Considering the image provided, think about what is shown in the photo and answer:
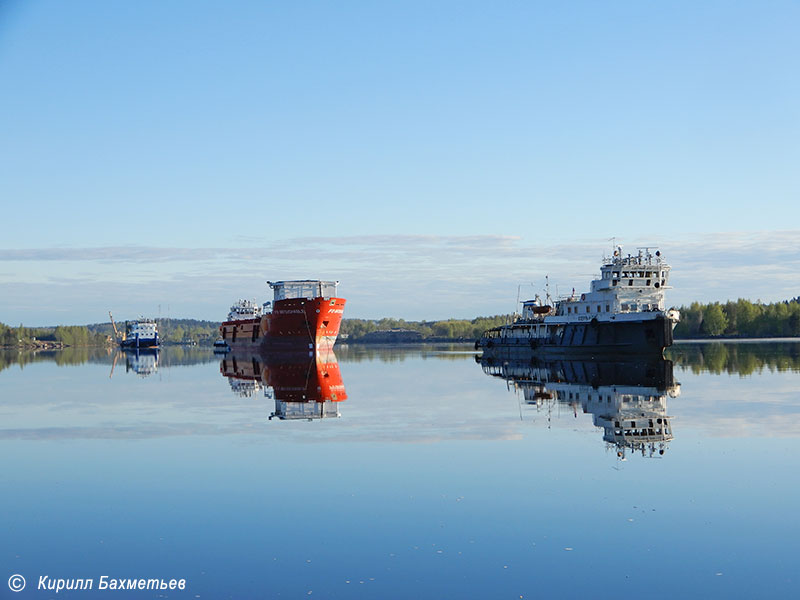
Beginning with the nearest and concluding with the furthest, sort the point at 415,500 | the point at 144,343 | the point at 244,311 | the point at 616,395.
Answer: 1. the point at 415,500
2. the point at 616,395
3. the point at 244,311
4. the point at 144,343

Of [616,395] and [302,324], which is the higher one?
[302,324]

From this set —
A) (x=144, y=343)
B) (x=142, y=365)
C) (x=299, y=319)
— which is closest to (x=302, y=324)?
(x=299, y=319)

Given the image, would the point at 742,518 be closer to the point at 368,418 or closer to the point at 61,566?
the point at 61,566

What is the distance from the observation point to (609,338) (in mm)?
82250

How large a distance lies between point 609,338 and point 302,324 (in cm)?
4979

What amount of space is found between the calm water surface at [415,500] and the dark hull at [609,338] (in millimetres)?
38476

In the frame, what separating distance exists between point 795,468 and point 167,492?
55.1 ft

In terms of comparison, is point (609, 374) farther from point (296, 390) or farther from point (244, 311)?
point (244, 311)

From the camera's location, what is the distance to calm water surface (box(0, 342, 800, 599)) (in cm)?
1388

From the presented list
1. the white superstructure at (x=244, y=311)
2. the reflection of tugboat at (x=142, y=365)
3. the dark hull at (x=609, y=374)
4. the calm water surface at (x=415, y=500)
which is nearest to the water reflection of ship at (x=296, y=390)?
the calm water surface at (x=415, y=500)

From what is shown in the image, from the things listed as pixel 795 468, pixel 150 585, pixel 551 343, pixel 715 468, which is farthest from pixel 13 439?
pixel 551 343

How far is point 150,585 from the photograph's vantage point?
13703mm

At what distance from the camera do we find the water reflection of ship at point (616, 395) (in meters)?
28.1

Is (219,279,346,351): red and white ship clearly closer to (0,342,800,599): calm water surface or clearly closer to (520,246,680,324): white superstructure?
(520,246,680,324): white superstructure
